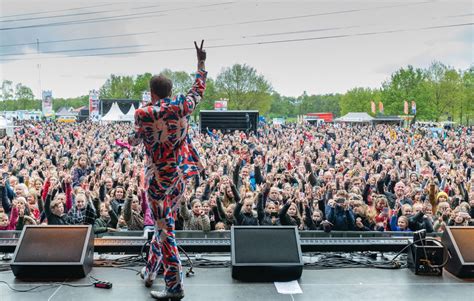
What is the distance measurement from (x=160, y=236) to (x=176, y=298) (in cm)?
41

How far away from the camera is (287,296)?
10.5ft

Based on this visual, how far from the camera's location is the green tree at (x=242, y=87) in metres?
43.5

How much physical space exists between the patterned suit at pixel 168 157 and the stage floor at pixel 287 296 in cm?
37

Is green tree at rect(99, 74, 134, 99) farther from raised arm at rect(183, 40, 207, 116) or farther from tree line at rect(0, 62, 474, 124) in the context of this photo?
raised arm at rect(183, 40, 207, 116)

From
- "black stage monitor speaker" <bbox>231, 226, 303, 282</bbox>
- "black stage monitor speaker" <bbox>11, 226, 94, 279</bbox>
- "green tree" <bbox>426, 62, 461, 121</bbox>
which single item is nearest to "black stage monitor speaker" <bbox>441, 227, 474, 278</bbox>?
"black stage monitor speaker" <bbox>231, 226, 303, 282</bbox>

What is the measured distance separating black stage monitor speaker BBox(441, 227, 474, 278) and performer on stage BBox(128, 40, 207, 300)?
6.73ft

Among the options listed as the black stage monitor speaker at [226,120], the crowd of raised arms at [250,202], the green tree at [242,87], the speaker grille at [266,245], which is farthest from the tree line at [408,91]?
the speaker grille at [266,245]

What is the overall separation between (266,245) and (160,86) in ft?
4.84

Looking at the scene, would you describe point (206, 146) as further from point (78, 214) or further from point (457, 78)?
point (457, 78)

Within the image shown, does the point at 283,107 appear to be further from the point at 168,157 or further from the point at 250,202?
the point at 168,157

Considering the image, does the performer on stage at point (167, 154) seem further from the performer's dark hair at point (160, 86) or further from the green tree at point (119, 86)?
the green tree at point (119, 86)

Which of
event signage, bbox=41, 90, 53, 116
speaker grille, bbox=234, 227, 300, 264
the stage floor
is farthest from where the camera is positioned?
event signage, bbox=41, 90, 53, 116

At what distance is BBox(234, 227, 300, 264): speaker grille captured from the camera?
3535mm

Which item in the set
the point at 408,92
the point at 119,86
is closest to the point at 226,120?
the point at 408,92
